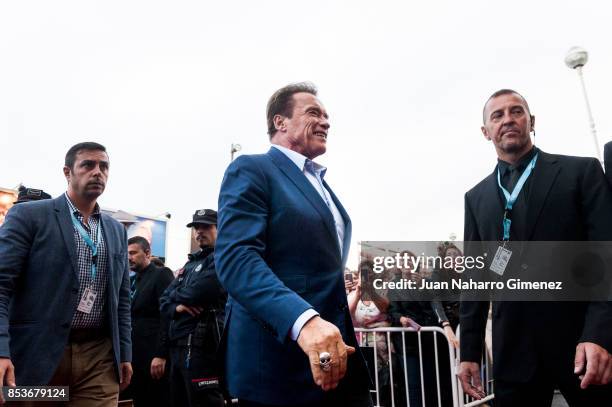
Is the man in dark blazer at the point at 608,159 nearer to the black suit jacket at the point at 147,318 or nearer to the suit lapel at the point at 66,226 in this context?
the suit lapel at the point at 66,226

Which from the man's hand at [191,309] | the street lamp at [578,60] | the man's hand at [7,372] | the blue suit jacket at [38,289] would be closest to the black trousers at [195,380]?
the man's hand at [191,309]

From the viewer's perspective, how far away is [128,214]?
11938 mm

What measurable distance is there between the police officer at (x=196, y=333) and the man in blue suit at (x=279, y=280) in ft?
9.14

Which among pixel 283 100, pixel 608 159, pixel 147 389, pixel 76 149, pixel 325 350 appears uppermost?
pixel 76 149

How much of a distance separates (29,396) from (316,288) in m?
2.08

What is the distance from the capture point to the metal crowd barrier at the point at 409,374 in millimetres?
5023

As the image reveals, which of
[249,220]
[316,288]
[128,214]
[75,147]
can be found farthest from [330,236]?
[128,214]

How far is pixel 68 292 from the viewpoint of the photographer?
3150 millimetres

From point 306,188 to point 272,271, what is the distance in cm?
47

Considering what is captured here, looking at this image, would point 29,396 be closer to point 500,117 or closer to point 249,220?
point 249,220

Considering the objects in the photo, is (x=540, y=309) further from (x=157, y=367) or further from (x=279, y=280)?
(x=157, y=367)

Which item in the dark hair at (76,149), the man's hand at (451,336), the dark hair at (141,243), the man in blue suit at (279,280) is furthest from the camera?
the dark hair at (141,243)

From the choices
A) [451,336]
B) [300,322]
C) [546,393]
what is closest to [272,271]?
[300,322]

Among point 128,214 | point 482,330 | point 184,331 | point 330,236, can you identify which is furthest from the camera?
point 128,214
